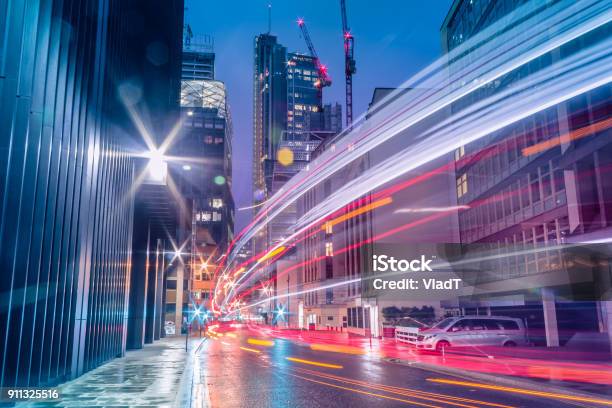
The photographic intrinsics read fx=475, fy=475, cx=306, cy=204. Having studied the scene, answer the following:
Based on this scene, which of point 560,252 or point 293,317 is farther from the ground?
point 560,252

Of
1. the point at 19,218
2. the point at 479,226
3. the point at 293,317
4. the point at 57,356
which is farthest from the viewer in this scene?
the point at 293,317

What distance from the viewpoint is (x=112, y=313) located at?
20906 millimetres

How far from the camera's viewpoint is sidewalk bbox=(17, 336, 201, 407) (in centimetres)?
1098

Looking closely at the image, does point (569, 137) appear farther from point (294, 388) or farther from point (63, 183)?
point (63, 183)

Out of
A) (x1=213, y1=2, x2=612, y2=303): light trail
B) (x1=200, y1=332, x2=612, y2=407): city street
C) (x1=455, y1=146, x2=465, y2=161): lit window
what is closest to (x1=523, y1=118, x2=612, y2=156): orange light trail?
(x1=213, y1=2, x2=612, y2=303): light trail

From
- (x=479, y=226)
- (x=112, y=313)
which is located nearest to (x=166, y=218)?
(x=112, y=313)

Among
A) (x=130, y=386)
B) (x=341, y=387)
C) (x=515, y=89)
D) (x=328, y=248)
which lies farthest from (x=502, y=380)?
(x=328, y=248)

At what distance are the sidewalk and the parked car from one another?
1288cm

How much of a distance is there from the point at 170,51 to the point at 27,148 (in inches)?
837

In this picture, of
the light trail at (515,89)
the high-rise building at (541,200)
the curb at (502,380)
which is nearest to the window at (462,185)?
the high-rise building at (541,200)

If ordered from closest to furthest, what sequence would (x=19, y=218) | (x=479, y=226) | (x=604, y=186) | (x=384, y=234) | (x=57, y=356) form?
(x=19, y=218) → (x=57, y=356) → (x=604, y=186) → (x=479, y=226) → (x=384, y=234)

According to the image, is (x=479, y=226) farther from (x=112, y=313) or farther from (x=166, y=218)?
(x=112, y=313)

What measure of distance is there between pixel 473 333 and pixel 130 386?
1832 centimetres

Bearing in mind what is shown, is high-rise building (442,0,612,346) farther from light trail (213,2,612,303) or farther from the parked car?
the parked car
